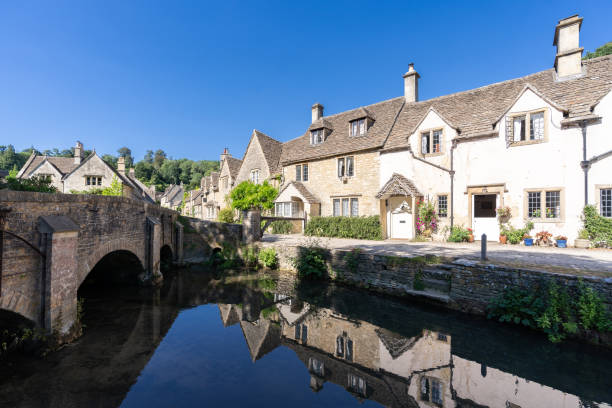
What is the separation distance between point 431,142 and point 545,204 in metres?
6.75

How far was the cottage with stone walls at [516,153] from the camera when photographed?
13023 millimetres

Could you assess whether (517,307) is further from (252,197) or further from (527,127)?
(252,197)

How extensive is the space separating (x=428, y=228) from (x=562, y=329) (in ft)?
33.8

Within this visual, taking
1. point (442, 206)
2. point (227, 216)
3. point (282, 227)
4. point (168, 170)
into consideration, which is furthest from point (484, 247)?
→ point (168, 170)

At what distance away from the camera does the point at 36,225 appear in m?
5.75

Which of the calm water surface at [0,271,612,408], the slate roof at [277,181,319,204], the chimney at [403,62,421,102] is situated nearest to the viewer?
the calm water surface at [0,271,612,408]

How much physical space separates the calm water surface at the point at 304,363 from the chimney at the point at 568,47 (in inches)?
618

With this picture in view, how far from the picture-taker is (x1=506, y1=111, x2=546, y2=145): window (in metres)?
14.2

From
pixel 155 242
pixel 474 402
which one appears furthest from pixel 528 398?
pixel 155 242

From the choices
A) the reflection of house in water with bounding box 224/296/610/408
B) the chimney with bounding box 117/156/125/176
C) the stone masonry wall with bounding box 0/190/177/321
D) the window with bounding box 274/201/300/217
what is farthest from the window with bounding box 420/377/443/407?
the chimney with bounding box 117/156/125/176

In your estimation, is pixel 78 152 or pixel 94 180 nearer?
pixel 94 180

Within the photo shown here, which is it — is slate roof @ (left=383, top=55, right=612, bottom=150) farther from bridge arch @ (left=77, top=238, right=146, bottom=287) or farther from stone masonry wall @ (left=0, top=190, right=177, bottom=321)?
stone masonry wall @ (left=0, top=190, right=177, bottom=321)

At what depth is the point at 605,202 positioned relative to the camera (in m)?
12.6

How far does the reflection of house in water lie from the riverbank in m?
2.06
